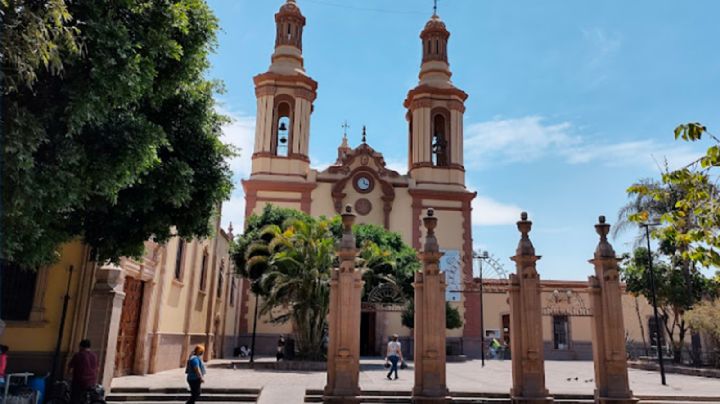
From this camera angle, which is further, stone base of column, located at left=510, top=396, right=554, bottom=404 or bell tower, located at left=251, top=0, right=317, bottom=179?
bell tower, located at left=251, top=0, right=317, bottom=179

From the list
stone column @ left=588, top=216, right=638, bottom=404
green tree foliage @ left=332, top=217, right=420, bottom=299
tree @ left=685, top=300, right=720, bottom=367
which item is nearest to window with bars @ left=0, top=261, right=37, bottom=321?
green tree foliage @ left=332, top=217, right=420, bottom=299

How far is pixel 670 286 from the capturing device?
25.2m

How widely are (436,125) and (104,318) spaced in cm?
2613

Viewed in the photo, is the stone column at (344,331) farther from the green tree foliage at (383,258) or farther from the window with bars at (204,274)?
the window with bars at (204,274)

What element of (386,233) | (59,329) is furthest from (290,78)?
(59,329)

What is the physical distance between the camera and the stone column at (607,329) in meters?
10.9

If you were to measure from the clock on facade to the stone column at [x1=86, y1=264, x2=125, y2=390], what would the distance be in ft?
67.1

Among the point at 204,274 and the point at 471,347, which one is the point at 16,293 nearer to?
the point at 204,274

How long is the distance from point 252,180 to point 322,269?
513 inches

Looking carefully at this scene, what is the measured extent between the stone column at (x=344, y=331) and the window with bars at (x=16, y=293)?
632 centimetres

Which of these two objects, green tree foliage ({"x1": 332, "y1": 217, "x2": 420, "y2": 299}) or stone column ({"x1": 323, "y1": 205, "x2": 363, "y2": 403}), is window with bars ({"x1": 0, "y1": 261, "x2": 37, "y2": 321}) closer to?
stone column ({"x1": 323, "y1": 205, "x2": 363, "y2": 403})

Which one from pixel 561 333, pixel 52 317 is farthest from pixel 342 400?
pixel 561 333

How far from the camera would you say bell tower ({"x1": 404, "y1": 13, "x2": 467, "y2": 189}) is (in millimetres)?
32469

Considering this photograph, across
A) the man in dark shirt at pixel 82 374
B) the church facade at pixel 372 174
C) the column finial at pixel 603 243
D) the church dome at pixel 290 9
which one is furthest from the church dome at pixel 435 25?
the man in dark shirt at pixel 82 374
